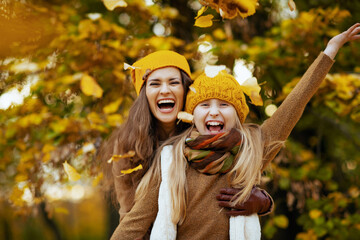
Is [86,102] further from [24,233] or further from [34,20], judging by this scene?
[24,233]

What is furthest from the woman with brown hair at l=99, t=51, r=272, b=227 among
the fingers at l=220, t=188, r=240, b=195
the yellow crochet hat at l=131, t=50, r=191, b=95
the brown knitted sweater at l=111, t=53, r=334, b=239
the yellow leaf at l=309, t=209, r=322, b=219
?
the yellow leaf at l=309, t=209, r=322, b=219

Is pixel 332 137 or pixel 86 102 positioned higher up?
pixel 86 102

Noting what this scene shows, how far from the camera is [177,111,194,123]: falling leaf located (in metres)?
2.40

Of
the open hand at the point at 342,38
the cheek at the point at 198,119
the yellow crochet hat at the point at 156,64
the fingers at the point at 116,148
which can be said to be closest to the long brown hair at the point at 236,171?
the cheek at the point at 198,119

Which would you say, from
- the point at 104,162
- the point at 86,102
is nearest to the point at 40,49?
the point at 86,102

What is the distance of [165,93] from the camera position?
8.20 feet

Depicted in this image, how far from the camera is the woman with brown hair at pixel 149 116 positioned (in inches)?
98.0

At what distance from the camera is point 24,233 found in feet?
63.6

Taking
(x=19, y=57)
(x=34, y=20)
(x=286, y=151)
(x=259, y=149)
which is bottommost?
(x=286, y=151)

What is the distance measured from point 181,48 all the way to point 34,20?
162 cm

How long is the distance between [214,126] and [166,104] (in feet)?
1.39

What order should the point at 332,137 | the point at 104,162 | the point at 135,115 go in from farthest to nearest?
the point at 332,137, the point at 104,162, the point at 135,115

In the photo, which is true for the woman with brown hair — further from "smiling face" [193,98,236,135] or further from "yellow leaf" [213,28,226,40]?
"yellow leaf" [213,28,226,40]

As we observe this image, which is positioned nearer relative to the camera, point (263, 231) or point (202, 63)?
point (202, 63)
